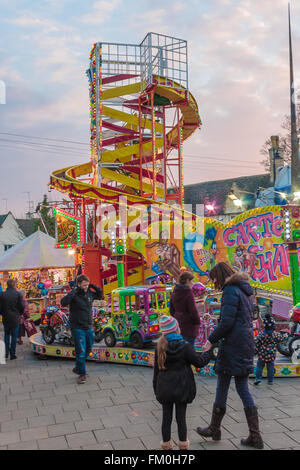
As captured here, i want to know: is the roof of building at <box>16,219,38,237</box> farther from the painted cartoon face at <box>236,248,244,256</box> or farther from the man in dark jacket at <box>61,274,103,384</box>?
the man in dark jacket at <box>61,274,103,384</box>

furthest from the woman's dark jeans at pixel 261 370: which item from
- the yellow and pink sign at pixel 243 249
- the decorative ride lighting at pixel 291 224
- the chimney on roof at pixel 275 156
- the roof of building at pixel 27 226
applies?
the roof of building at pixel 27 226

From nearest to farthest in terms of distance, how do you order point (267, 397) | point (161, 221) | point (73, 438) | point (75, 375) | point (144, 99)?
point (73, 438), point (267, 397), point (75, 375), point (161, 221), point (144, 99)

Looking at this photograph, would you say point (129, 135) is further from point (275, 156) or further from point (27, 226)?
point (27, 226)

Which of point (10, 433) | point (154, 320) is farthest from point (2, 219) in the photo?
point (10, 433)

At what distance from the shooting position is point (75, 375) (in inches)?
329

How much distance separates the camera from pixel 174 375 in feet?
14.6

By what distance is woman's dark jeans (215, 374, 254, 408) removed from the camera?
15.6 feet

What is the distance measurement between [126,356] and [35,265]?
41.9 feet

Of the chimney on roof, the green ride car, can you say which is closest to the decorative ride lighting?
the green ride car

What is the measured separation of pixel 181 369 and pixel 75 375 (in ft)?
14.4

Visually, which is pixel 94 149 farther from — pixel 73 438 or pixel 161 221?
pixel 73 438

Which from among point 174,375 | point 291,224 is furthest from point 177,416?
point 291,224

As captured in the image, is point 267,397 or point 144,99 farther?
point 144,99

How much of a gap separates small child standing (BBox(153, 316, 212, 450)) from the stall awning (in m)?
→ 17.0
